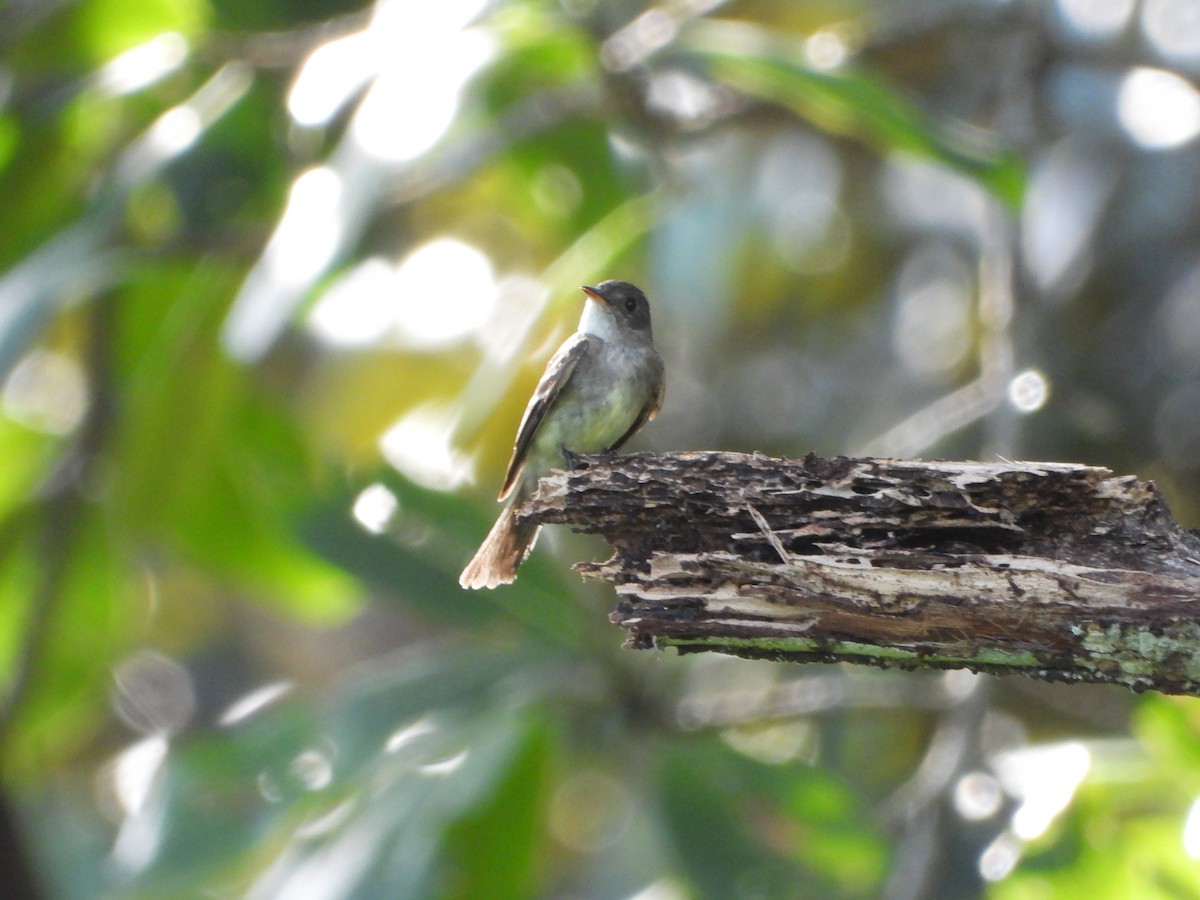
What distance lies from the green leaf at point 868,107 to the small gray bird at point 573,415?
1057 mm

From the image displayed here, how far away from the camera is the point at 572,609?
6180 millimetres

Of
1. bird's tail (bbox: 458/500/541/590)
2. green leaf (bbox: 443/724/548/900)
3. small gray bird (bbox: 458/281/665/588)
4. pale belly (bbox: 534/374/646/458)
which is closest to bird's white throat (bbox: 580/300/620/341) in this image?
small gray bird (bbox: 458/281/665/588)

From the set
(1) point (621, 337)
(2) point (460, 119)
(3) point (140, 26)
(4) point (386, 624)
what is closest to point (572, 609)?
(1) point (621, 337)

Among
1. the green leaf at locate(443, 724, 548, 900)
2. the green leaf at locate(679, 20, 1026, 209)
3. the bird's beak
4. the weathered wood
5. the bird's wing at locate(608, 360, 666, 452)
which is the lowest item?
the green leaf at locate(443, 724, 548, 900)

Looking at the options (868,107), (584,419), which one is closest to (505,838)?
(584,419)

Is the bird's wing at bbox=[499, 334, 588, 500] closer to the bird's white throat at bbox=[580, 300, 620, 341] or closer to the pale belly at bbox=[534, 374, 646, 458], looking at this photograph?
the pale belly at bbox=[534, 374, 646, 458]

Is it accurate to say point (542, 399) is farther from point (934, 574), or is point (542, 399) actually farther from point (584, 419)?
point (934, 574)

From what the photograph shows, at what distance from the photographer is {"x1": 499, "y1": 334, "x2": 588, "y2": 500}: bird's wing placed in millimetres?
5160

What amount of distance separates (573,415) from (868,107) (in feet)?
4.93

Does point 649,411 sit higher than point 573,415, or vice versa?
point 573,415

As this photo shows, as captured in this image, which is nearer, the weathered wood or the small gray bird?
the weathered wood

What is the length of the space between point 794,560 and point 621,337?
290cm

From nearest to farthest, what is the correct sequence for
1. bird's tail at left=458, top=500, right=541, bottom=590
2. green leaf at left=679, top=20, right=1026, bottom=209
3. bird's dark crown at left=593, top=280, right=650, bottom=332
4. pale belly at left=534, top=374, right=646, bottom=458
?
bird's tail at left=458, top=500, right=541, bottom=590 → green leaf at left=679, top=20, right=1026, bottom=209 → pale belly at left=534, top=374, right=646, bottom=458 → bird's dark crown at left=593, top=280, right=650, bottom=332

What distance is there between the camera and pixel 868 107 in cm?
514
